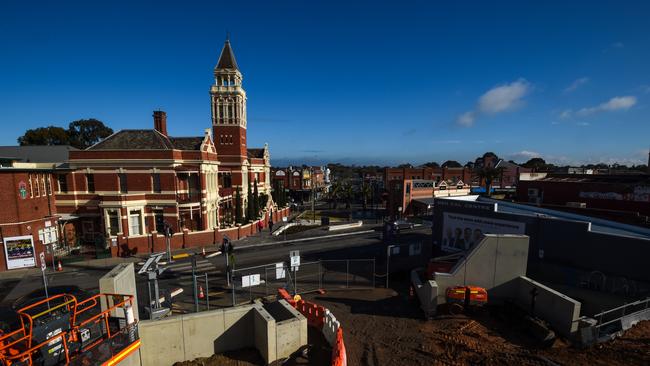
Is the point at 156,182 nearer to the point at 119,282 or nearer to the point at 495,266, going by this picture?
the point at 119,282

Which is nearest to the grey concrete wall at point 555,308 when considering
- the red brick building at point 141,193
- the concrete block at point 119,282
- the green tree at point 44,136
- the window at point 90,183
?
the concrete block at point 119,282

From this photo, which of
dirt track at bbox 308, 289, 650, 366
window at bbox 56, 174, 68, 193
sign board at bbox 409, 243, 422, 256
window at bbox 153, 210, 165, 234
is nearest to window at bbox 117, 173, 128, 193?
window at bbox 153, 210, 165, 234

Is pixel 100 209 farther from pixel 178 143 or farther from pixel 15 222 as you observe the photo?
pixel 178 143

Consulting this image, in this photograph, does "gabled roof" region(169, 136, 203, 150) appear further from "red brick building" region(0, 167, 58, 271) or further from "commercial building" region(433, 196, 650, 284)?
"commercial building" region(433, 196, 650, 284)

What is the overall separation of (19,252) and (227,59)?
28969mm

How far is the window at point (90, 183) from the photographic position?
29047mm

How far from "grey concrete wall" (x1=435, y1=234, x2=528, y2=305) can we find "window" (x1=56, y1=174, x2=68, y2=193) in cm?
3541

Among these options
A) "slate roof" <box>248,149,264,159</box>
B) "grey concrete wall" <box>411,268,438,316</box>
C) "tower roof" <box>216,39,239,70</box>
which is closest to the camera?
"grey concrete wall" <box>411,268,438,316</box>

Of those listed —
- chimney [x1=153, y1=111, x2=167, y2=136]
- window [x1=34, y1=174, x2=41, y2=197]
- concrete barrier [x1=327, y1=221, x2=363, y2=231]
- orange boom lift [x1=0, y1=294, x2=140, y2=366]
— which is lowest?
concrete barrier [x1=327, y1=221, x2=363, y2=231]

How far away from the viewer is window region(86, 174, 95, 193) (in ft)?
95.3

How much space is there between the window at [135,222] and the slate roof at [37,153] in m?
14.3

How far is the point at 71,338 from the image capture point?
9320mm

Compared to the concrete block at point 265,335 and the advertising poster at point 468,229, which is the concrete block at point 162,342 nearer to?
the concrete block at point 265,335

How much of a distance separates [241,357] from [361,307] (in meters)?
6.75
